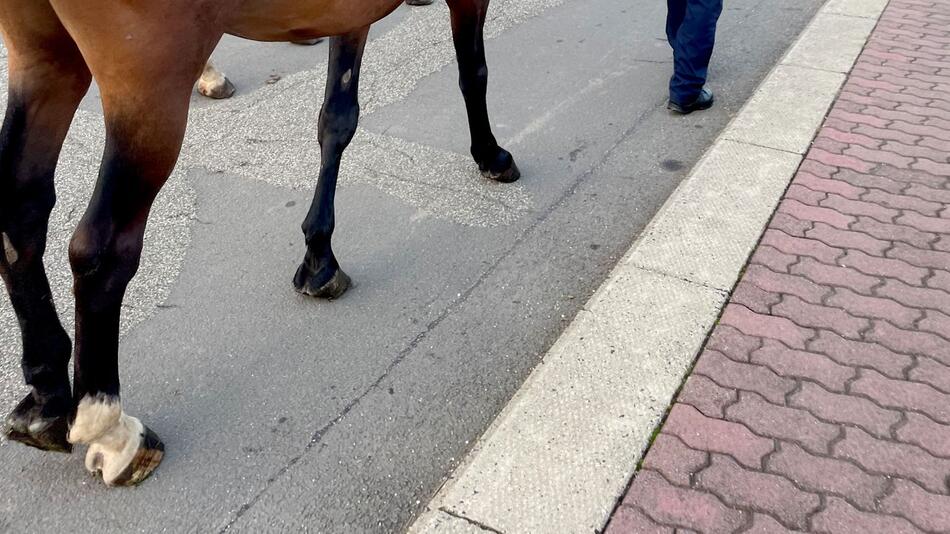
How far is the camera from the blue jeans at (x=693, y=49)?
422 cm

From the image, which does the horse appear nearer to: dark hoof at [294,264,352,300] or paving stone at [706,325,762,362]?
dark hoof at [294,264,352,300]

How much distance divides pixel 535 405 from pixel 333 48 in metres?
1.47

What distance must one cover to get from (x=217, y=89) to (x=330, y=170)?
2.09m

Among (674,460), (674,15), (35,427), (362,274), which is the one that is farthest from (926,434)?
(674,15)

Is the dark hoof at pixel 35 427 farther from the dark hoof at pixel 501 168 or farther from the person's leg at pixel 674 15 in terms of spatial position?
the person's leg at pixel 674 15

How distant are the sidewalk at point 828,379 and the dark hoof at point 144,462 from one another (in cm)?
125

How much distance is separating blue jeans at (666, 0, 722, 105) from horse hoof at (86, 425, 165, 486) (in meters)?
3.34

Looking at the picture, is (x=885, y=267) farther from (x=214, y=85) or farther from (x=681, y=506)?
(x=214, y=85)

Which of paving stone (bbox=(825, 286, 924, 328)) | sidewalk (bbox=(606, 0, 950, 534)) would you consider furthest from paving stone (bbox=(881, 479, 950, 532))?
paving stone (bbox=(825, 286, 924, 328))

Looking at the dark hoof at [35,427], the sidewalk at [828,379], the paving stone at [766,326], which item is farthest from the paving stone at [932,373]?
the dark hoof at [35,427]

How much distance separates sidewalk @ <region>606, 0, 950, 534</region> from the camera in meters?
1.89

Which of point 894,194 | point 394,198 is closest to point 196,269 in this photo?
point 394,198

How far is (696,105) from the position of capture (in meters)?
4.38

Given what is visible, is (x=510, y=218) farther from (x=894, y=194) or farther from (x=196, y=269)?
(x=894, y=194)
